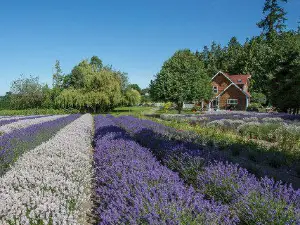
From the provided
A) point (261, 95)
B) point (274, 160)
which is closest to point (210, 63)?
point (261, 95)

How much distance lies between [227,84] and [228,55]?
68.2ft

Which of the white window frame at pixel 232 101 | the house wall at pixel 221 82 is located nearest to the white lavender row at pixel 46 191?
the white window frame at pixel 232 101

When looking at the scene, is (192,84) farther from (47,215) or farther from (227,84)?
(47,215)

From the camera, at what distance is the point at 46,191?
3.81m

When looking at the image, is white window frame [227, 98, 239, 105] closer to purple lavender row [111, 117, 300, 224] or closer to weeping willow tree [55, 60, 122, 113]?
weeping willow tree [55, 60, 122, 113]

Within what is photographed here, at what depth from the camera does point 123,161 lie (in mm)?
5215

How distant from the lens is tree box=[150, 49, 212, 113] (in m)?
31.7

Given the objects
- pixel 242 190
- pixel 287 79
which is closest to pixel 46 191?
pixel 242 190

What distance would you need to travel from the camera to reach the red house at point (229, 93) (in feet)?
151

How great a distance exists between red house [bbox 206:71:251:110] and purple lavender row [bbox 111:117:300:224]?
135ft

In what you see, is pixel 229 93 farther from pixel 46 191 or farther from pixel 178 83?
pixel 46 191

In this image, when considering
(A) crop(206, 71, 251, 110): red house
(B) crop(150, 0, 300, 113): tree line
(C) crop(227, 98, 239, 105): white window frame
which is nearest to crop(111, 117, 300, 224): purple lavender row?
(B) crop(150, 0, 300, 113): tree line

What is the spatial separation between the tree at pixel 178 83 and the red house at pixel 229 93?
1341 cm

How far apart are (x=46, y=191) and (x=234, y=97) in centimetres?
4599
